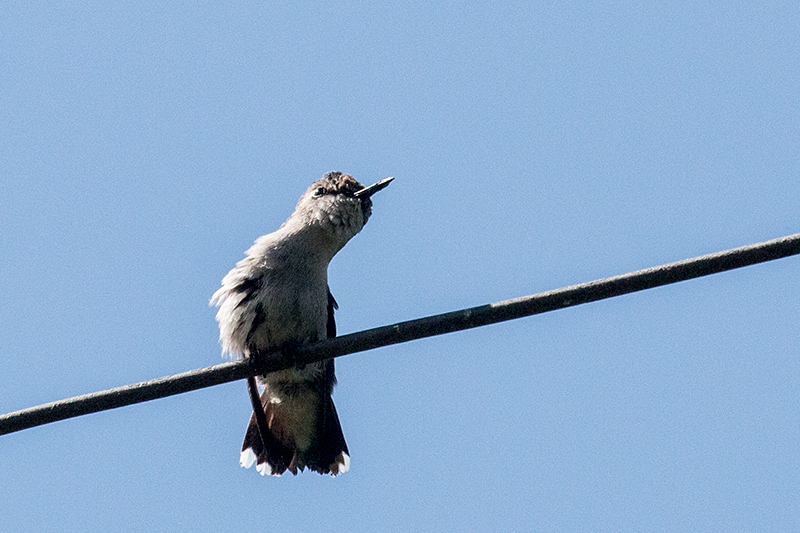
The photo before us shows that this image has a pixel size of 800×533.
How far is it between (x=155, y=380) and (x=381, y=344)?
1157mm

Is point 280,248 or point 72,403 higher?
point 280,248

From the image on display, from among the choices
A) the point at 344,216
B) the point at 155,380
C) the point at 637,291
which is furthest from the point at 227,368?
the point at 344,216

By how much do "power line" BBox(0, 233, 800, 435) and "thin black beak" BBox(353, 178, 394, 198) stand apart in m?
3.66

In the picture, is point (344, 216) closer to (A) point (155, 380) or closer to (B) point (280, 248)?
(B) point (280, 248)

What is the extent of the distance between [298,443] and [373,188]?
7.78 feet

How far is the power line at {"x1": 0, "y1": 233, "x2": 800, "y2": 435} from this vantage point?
14.8ft

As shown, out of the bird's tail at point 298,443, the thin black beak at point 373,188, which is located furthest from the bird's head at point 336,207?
the bird's tail at point 298,443

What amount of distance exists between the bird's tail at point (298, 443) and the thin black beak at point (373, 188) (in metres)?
1.82

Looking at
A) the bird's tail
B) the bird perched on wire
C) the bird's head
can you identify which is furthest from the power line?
the bird's tail

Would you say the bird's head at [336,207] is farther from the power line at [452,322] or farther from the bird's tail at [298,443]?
the power line at [452,322]

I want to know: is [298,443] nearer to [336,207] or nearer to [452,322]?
[336,207]

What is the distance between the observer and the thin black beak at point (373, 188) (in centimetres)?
894

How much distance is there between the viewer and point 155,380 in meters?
5.00

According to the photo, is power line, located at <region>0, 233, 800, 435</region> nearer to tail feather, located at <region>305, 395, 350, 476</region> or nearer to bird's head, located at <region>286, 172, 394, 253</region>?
bird's head, located at <region>286, 172, 394, 253</region>
